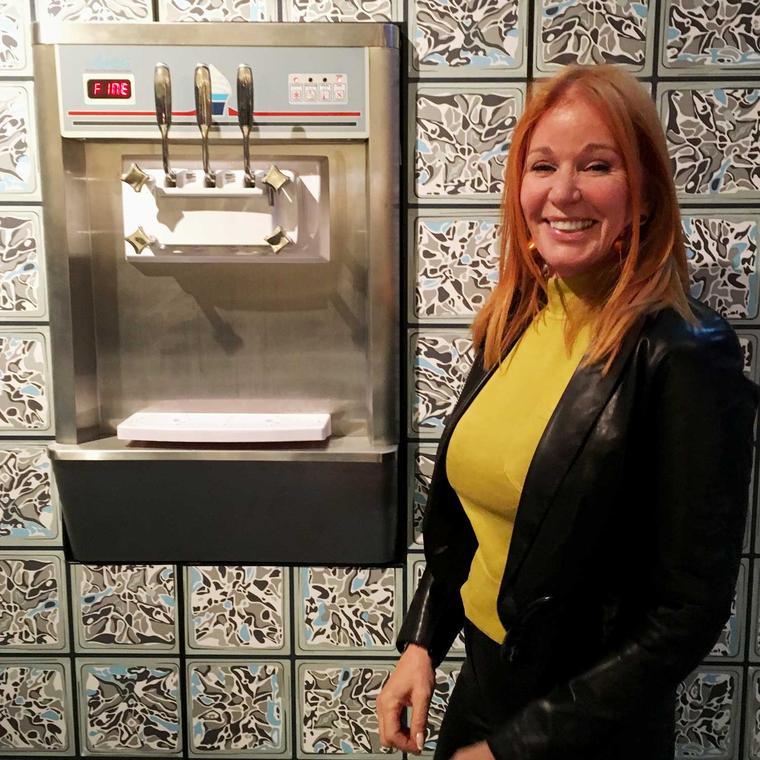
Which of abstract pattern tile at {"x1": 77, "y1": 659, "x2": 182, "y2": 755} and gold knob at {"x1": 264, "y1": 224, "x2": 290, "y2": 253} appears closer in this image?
gold knob at {"x1": 264, "y1": 224, "x2": 290, "y2": 253}

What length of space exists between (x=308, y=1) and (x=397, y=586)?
3.76ft

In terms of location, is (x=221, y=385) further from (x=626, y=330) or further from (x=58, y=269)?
(x=626, y=330)

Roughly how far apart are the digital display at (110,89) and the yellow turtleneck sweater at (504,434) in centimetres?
89

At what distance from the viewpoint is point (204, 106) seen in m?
1.40

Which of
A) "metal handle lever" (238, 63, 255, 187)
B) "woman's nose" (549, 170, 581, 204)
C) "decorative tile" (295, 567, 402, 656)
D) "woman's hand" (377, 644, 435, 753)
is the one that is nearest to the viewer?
"woman's nose" (549, 170, 581, 204)

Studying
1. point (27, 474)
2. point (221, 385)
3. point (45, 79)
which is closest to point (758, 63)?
point (221, 385)

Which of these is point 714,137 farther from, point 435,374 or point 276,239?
point 276,239

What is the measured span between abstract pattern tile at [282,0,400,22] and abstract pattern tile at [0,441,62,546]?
0.99 m

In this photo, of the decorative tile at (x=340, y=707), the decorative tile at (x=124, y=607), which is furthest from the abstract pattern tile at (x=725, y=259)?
the decorative tile at (x=124, y=607)

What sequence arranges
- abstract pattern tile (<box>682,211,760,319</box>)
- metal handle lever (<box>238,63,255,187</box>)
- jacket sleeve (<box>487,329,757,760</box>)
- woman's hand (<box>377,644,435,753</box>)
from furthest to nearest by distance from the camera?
abstract pattern tile (<box>682,211,760,319</box>) → metal handle lever (<box>238,63,255,187</box>) → woman's hand (<box>377,644,435,753</box>) → jacket sleeve (<box>487,329,757,760</box>)

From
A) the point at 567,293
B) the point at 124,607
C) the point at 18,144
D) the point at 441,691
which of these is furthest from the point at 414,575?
the point at 18,144

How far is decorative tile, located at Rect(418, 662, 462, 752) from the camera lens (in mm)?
1621

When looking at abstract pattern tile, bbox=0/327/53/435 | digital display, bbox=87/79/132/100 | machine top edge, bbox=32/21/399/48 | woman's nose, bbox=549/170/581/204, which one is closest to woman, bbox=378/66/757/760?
woman's nose, bbox=549/170/581/204

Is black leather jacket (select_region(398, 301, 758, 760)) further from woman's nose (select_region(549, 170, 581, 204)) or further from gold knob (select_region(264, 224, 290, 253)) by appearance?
gold knob (select_region(264, 224, 290, 253))
